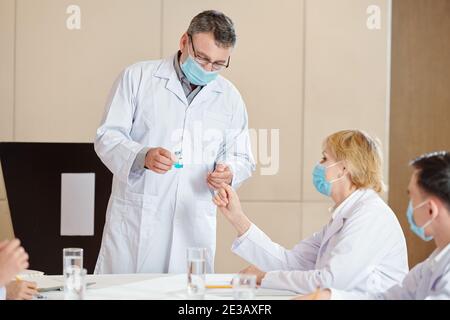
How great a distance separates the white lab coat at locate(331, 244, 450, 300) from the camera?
5.94 ft

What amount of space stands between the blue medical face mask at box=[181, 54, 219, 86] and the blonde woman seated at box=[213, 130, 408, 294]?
52 centimetres

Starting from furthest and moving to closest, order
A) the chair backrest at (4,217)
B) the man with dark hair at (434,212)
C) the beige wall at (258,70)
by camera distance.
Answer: the chair backrest at (4,217)
the beige wall at (258,70)
the man with dark hair at (434,212)

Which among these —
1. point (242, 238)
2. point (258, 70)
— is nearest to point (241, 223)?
point (242, 238)

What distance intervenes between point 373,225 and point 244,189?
4.25 feet

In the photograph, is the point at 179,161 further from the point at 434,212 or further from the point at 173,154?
the point at 434,212

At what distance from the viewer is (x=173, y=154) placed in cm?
270

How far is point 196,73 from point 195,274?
0.99 metres

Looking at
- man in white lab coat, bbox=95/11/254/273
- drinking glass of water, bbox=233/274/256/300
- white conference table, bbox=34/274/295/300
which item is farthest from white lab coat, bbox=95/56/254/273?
drinking glass of water, bbox=233/274/256/300

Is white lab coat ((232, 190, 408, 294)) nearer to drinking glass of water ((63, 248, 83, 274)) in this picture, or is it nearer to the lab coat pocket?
drinking glass of water ((63, 248, 83, 274))

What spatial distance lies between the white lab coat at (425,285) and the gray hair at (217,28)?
1.12 m

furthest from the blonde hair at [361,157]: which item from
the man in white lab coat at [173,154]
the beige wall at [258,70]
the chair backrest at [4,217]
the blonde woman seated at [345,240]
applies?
the chair backrest at [4,217]

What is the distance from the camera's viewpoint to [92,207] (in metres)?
3.53

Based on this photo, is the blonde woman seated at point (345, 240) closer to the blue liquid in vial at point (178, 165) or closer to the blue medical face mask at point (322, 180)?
the blue medical face mask at point (322, 180)

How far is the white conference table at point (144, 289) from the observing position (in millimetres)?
2107
